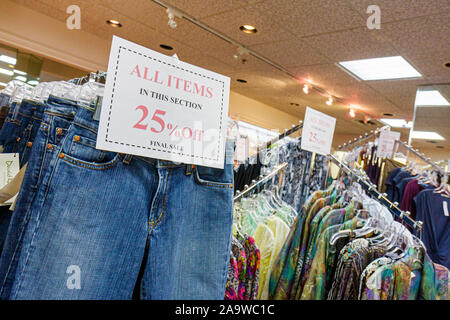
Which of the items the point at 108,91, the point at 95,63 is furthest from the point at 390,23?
the point at 95,63

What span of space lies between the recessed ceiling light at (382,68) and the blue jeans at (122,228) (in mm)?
3807

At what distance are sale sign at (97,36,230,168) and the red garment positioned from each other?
99.4 inches

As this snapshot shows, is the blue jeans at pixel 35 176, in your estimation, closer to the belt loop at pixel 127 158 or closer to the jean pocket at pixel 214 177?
the belt loop at pixel 127 158

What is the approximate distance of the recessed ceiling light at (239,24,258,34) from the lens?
361 cm

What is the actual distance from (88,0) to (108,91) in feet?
12.2

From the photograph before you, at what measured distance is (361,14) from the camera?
2.93 m

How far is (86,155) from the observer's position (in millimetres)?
705

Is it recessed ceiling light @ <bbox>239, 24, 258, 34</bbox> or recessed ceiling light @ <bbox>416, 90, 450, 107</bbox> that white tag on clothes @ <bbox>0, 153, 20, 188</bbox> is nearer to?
recessed ceiling light @ <bbox>239, 24, 258, 34</bbox>

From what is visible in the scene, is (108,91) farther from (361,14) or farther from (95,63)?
(95,63)

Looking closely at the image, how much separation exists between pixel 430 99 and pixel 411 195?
2496 millimetres

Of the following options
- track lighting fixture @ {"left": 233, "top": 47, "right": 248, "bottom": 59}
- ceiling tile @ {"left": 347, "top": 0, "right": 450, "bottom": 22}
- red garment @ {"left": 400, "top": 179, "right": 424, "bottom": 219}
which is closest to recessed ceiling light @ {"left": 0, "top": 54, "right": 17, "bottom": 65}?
track lighting fixture @ {"left": 233, "top": 47, "right": 248, "bottom": 59}

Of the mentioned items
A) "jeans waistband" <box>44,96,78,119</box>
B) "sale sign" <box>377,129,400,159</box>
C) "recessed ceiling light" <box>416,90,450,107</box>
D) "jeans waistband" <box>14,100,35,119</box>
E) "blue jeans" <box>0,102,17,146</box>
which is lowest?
"blue jeans" <box>0,102,17,146</box>

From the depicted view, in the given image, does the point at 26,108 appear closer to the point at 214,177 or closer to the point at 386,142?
the point at 214,177
